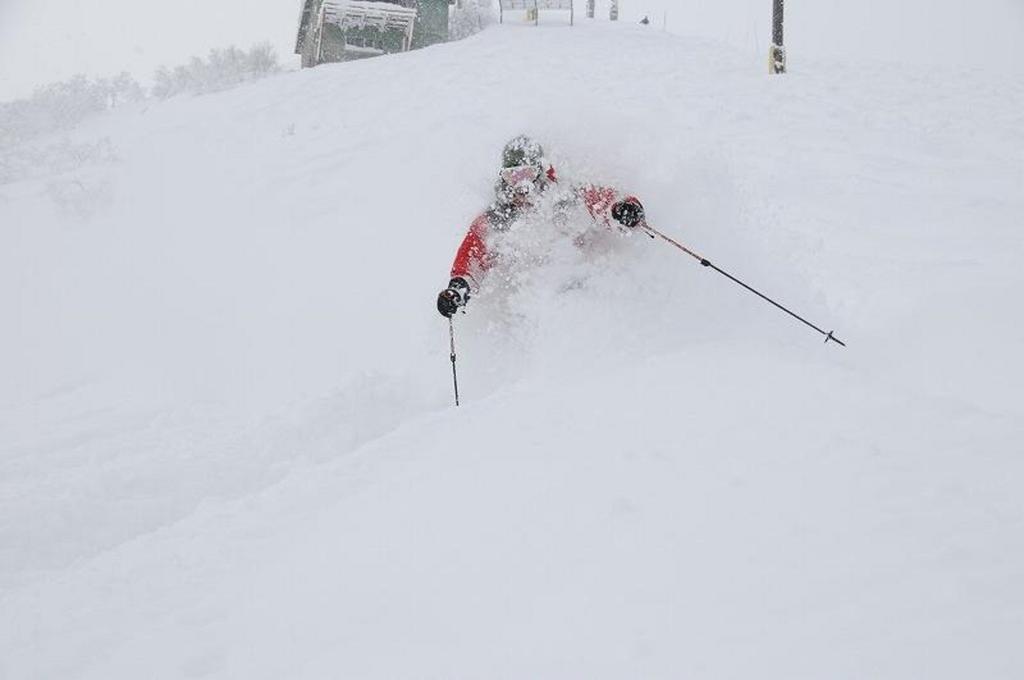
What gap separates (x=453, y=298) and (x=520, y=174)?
5.11 feet

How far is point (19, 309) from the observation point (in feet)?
24.0

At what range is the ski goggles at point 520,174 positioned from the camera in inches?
248

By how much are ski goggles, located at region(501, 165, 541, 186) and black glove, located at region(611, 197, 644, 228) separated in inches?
41.3

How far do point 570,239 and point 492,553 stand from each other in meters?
4.04

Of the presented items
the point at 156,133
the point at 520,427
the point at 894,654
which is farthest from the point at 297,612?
the point at 156,133

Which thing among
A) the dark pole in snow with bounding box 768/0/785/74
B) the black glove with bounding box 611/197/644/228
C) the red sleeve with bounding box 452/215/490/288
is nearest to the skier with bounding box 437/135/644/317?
Answer: the red sleeve with bounding box 452/215/490/288

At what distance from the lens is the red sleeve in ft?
20.4

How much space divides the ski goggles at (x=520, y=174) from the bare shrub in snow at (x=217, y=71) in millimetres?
14781

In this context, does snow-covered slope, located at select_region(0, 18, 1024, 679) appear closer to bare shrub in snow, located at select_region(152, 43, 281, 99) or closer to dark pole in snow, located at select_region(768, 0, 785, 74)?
dark pole in snow, located at select_region(768, 0, 785, 74)

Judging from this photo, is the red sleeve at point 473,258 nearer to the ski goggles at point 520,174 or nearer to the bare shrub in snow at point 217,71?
the ski goggles at point 520,174

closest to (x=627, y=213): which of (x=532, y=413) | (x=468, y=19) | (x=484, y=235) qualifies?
(x=484, y=235)

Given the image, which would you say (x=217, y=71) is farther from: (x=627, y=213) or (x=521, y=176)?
(x=627, y=213)

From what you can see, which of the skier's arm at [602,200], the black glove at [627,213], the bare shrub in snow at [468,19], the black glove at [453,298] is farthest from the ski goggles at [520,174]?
the bare shrub in snow at [468,19]

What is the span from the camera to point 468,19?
2589cm
